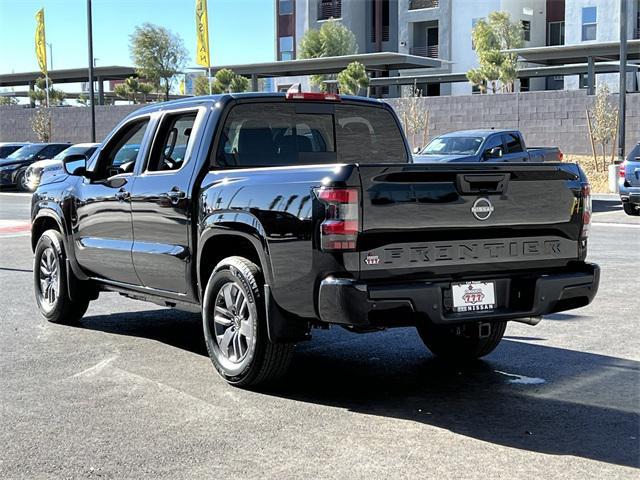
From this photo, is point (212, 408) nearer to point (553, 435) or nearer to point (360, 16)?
point (553, 435)

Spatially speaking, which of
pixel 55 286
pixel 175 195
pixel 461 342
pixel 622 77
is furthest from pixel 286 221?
pixel 622 77

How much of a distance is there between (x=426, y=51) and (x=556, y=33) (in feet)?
25.8

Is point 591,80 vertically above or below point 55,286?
above

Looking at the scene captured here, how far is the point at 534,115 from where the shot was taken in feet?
112

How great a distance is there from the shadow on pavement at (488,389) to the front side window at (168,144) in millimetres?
1459

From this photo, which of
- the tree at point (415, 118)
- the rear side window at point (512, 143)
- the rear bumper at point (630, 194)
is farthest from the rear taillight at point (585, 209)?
the tree at point (415, 118)

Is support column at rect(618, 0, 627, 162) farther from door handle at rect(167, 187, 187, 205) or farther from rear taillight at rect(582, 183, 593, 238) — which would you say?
door handle at rect(167, 187, 187, 205)

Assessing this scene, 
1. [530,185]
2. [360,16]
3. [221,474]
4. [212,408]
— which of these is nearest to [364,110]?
[530,185]

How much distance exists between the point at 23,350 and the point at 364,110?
324 centimetres

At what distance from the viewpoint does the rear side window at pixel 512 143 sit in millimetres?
21295

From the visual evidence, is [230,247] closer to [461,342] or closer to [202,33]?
[461,342]

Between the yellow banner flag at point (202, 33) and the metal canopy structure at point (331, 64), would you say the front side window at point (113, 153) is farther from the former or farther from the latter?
the metal canopy structure at point (331, 64)

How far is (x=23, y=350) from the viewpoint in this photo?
730 centimetres

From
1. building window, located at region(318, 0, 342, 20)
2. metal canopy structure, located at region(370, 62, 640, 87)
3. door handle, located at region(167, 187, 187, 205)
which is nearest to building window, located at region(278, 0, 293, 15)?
building window, located at region(318, 0, 342, 20)
